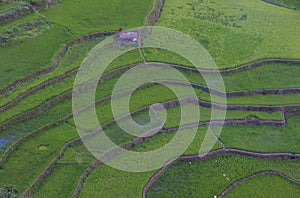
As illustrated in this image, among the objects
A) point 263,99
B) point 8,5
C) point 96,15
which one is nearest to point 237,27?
point 263,99

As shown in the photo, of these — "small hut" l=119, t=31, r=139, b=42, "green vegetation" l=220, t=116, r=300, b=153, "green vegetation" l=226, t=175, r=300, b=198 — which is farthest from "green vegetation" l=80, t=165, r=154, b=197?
"small hut" l=119, t=31, r=139, b=42

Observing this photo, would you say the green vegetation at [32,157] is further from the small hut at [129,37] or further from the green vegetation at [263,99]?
the small hut at [129,37]

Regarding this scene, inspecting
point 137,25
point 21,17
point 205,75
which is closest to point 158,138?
point 205,75

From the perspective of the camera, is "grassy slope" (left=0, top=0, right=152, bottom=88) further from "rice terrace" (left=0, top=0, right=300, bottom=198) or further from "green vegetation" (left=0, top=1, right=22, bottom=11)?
"green vegetation" (left=0, top=1, right=22, bottom=11)

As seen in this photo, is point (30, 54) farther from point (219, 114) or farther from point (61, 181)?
point (219, 114)

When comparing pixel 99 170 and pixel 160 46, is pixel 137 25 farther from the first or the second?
pixel 99 170
